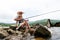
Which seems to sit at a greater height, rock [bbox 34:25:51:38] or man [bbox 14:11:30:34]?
man [bbox 14:11:30:34]

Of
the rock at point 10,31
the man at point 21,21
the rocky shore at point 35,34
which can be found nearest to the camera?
the man at point 21,21

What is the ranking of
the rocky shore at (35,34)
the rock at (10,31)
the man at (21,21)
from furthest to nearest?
1. the rock at (10,31)
2. the rocky shore at (35,34)
3. the man at (21,21)

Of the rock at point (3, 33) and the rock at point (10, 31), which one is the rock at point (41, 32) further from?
the rock at point (3, 33)

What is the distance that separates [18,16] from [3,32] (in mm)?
643

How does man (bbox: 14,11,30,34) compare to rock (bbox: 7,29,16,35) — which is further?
rock (bbox: 7,29,16,35)

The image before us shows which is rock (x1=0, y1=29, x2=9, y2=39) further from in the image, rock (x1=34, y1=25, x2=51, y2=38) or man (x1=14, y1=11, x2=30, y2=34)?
rock (x1=34, y1=25, x2=51, y2=38)

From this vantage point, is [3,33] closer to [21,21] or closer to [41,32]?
[21,21]

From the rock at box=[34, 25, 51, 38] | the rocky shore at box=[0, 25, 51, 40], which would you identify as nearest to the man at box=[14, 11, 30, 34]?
the rocky shore at box=[0, 25, 51, 40]

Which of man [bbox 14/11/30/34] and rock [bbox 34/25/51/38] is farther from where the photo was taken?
rock [bbox 34/25/51/38]

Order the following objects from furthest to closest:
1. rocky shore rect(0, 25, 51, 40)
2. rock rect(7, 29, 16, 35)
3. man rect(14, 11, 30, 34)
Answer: rock rect(7, 29, 16, 35)
rocky shore rect(0, 25, 51, 40)
man rect(14, 11, 30, 34)

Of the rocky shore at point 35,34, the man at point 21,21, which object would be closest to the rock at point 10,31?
the rocky shore at point 35,34

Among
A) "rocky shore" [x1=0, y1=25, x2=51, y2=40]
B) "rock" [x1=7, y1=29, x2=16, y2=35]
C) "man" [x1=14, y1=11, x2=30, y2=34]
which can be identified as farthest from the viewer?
"rock" [x1=7, y1=29, x2=16, y2=35]

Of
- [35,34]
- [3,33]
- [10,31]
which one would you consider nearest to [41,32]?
[35,34]

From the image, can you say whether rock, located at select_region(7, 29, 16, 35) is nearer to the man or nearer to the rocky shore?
the rocky shore
